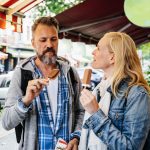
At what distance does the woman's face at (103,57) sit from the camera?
198 cm

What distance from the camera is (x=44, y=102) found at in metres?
2.41

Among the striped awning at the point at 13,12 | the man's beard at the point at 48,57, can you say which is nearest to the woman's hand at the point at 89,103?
the man's beard at the point at 48,57

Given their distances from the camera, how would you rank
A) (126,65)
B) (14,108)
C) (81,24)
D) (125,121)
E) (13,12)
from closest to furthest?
(125,121) → (126,65) → (14,108) → (81,24) → (13,12)

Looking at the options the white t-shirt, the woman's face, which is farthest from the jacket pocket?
the white t-shirt

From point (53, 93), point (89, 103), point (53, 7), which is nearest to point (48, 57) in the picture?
point (53, 93)

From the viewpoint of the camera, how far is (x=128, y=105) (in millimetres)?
1833

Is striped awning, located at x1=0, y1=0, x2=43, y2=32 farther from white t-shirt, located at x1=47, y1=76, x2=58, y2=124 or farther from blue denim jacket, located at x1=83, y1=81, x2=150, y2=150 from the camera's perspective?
blue denim jacket, located at x1=83, y1=81, x2=150, y2=150

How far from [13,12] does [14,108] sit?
25.3 feet

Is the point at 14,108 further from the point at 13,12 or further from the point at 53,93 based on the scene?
the point at 13,12

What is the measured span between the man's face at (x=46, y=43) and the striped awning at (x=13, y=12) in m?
6.34

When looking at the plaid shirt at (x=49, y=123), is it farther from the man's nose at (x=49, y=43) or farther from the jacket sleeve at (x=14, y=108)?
the man's nose at (x=49, y=43)

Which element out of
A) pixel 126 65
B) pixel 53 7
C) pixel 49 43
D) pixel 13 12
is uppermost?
pixel 53 7

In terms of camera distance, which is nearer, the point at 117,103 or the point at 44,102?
the point at 117,103

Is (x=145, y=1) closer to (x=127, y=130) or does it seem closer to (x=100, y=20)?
(x=127, y=130)
